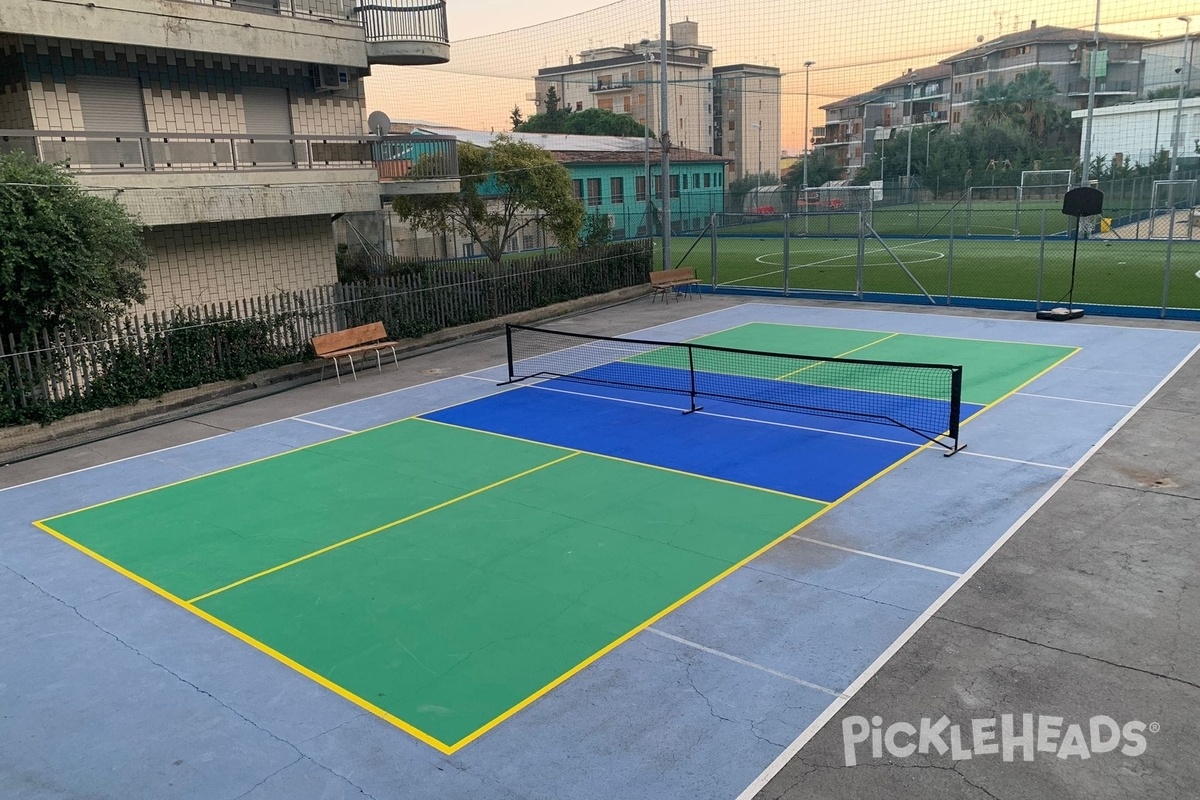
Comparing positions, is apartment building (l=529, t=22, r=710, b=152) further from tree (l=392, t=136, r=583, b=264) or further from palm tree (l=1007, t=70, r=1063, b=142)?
tree (l=392, t=136, r=583, b=264)

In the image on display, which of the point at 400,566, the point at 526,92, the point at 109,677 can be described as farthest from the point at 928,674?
the point at 526,92

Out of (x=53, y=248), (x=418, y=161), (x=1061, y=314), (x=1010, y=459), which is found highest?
(x=418, y=161)

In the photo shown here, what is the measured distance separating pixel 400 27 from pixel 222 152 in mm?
6003

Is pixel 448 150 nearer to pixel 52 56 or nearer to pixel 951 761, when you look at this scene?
pixel 52 56

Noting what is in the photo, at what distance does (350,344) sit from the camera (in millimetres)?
19500

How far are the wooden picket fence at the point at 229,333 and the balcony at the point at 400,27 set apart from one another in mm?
5867

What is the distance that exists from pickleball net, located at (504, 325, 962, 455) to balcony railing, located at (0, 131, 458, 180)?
656cm

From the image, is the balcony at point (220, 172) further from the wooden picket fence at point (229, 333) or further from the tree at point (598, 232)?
the tree at point (598, 232)

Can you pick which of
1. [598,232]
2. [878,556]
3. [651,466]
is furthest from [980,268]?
[878,556]

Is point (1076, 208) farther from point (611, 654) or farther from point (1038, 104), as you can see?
point (1038, 104)

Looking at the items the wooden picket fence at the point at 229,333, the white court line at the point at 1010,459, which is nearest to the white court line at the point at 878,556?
the white court line at the point at 1010,459

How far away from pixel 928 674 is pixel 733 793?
2.20m

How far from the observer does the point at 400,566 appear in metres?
9.61

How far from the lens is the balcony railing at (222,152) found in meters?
18.0
